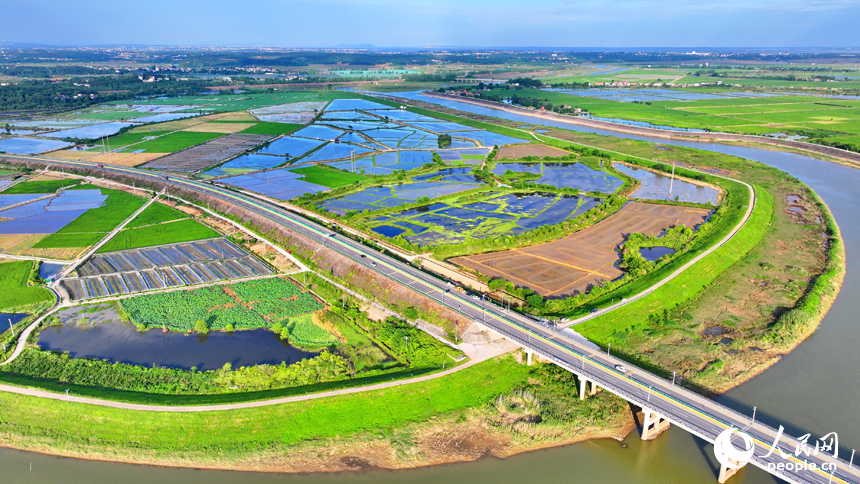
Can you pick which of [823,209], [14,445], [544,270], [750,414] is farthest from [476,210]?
[14,445]

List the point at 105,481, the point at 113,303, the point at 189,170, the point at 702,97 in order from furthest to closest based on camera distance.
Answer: the point at 702,97 < the point at 189,170 < the point at 113,303 < the point at 105,481

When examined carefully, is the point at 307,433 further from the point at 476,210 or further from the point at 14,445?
the point at 476,210

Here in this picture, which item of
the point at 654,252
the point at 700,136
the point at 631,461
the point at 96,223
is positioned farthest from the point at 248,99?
the point at 631,461

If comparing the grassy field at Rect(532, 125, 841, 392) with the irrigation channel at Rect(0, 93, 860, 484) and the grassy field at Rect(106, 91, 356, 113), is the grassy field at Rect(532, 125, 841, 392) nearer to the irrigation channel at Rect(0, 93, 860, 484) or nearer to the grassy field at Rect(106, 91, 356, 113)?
the irrigation channel at Rect(0, 93, 860, 484)

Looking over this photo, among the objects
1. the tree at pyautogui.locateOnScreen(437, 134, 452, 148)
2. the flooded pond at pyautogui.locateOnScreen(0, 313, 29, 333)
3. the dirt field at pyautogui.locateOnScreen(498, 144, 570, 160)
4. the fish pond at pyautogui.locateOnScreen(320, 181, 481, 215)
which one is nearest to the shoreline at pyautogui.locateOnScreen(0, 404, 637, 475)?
the flooded pond at pyautogui.locateOnScreen(0, 313, 29, 333)

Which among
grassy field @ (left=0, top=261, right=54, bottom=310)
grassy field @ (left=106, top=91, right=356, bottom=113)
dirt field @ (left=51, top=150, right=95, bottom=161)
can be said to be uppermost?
grassy field @ (left=106, top=91, right=356, bottom=113)

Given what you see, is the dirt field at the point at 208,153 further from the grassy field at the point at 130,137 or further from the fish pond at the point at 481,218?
the fish pond at the point at 481,218
